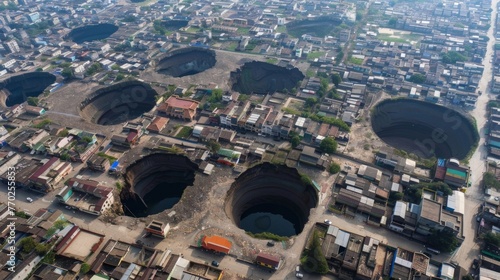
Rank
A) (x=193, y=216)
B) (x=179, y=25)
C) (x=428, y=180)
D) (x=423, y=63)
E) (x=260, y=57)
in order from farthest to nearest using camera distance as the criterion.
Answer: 1. (x=179, y=25)
2. (x=260, y=57)
3. (x=423, y=63)
4. (x=428, y=180)
5. (x=193, y=216)

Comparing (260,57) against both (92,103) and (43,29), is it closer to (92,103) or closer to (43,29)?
(92,103)

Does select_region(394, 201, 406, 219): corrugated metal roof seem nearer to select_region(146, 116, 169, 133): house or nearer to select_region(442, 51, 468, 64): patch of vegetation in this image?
select_region(146, 116, 169, 133): house

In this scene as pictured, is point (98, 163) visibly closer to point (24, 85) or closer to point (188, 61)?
point (24, 85)

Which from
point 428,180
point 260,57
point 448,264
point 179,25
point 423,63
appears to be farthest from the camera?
point 179,25

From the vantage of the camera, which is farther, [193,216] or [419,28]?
[419,28]

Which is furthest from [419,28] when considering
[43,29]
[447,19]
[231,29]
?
[43,29]

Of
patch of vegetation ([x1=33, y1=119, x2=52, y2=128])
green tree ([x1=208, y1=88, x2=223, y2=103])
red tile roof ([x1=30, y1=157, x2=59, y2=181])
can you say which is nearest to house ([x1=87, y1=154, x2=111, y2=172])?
red tile roof ([x1=30, y1=157, x2=59, y2=181])

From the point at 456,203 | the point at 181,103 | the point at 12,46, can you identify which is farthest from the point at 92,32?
the point at 456,203
